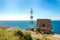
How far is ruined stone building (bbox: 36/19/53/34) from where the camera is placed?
34.3m

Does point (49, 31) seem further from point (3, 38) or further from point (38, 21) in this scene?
point (3, 38)

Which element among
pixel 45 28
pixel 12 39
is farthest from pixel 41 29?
pixel 12 39

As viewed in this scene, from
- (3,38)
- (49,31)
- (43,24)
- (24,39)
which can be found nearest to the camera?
(3,38)

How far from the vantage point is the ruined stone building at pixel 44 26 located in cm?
3434

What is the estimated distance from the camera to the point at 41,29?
34875 millimetres

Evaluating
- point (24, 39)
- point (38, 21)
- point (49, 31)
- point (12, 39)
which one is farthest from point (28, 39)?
point (38, 21)

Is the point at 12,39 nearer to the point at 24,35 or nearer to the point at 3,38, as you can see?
the point at 3,38

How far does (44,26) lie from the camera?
118 ft

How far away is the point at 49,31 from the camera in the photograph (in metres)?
34.0

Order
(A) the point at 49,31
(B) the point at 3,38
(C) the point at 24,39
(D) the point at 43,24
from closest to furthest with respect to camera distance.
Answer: (B) the point at 3,38 < (C) the point at 24,39 < (A) the point at 49,31 < (D) the point at 43,24

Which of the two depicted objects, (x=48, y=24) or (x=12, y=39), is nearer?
(x=12, y=39)

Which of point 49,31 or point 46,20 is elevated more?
point 46,20

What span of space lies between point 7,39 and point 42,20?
79.9 feet

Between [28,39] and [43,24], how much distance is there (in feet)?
66.2
